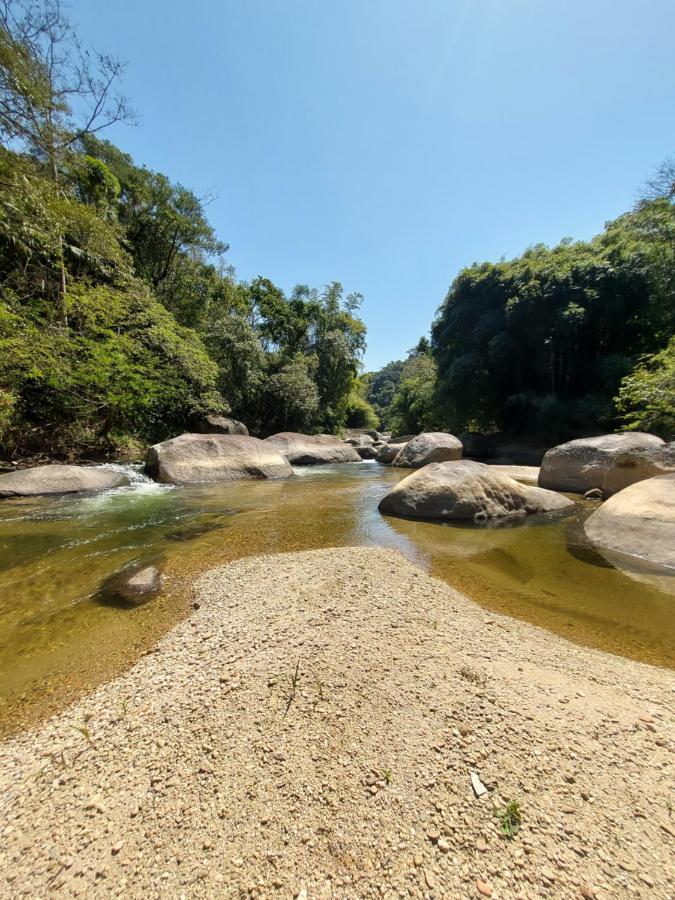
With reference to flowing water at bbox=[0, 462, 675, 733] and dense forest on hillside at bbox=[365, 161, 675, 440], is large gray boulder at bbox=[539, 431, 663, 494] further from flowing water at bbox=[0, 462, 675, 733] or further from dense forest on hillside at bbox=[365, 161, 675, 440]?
dense forest on hillside at bbox=[365, 161, 675, 440]

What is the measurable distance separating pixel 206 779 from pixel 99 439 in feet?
45.0

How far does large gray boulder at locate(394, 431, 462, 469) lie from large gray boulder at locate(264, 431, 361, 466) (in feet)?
12.1

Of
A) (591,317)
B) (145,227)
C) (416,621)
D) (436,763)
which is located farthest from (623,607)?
(145,227)

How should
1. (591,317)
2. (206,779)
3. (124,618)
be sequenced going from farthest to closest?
(591,317) < (124,618) < (206,779)

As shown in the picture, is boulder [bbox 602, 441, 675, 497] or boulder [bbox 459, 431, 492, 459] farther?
boulder [bbox 459, 431, 492, 459]

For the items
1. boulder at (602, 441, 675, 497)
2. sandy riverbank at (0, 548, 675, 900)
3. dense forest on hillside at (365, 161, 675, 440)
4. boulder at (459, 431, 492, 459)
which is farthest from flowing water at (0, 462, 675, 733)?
boulder at (459, 431, 492, 459)

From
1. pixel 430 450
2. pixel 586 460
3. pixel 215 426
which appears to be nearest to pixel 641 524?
pixel 586 460

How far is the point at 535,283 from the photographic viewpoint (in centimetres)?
1564

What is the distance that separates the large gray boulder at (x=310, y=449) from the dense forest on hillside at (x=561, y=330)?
7.54 metres

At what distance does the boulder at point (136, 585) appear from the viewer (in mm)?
3303

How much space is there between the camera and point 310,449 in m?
15.5

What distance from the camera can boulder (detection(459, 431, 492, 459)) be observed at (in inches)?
695

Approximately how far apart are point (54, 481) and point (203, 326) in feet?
53.5

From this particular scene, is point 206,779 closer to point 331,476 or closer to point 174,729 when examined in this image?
point 174,729
